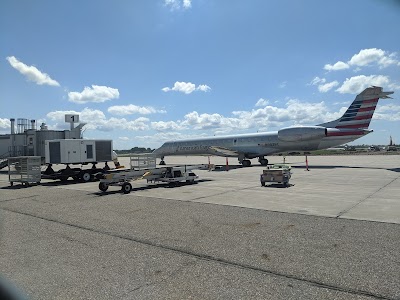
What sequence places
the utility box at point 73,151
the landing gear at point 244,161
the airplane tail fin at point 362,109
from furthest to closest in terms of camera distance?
the landing gear at point 244,161 → the airplane tail fin at point 362,109 → the utility box at point 73,151

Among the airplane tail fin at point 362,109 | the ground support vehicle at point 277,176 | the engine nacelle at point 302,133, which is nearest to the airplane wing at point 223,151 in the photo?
the engine nacelle at point 302,133

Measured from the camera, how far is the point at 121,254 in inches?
259

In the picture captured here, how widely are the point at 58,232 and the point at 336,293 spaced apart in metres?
6.68

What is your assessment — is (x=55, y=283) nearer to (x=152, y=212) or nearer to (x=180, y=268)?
(x=180, y=268)

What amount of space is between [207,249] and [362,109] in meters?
28.9

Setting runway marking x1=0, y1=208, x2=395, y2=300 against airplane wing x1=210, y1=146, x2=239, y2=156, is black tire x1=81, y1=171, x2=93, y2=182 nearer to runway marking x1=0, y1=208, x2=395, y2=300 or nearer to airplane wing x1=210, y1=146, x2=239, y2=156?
runway marking x1=0, y1=208, x2=395, y2=300

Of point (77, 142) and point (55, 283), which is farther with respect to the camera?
point (77, 142)

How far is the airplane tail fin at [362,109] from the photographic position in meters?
30.2

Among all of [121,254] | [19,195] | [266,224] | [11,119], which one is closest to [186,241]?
[121,254]

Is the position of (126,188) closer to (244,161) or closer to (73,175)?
(73,175)

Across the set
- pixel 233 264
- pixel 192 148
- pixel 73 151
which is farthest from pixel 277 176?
pixel 192 148

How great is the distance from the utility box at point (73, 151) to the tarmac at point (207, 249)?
9376 mm

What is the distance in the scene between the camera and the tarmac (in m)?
4.87

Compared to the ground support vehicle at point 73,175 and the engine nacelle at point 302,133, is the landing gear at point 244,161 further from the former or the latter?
the ground support vehicle at point 73,175
